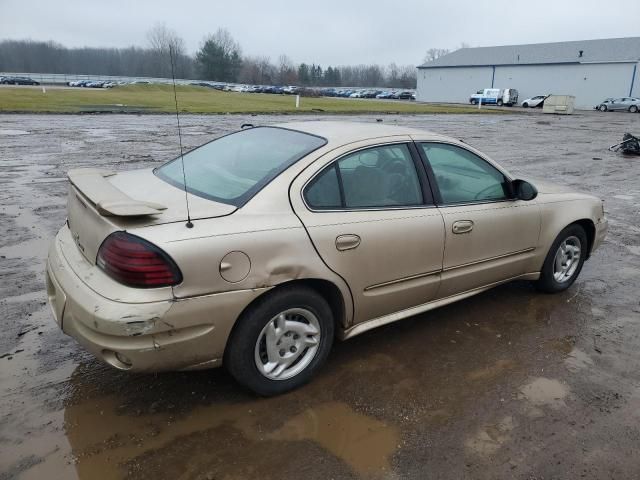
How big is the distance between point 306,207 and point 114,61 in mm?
121620

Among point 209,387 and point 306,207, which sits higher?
point 306,207

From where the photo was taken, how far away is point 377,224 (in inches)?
131

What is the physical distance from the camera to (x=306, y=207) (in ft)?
10.2

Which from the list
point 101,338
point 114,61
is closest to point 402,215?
point 101,338

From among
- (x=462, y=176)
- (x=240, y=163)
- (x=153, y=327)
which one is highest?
(x=240, y=163)

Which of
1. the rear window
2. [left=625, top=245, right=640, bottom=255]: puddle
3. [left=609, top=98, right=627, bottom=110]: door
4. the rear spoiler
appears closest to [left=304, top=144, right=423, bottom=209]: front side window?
the rear window

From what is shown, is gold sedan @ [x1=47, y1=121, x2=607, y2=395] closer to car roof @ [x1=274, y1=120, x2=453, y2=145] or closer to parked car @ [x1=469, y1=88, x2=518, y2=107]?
car roof @ [x1=274, y1=120, x2=453, y2=145]

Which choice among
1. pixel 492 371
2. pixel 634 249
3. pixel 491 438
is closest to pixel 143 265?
pixel 491 438

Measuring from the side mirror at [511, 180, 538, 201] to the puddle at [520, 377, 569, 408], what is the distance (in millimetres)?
1451

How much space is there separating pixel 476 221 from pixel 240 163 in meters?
1.79

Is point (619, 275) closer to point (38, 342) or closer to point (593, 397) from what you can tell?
point (593, 397)

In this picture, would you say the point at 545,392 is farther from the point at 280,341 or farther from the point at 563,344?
the point at 280,341

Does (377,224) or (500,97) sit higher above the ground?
(500,97)

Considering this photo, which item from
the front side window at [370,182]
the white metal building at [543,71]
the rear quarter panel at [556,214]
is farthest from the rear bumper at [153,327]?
the white metal building at [543,71]
